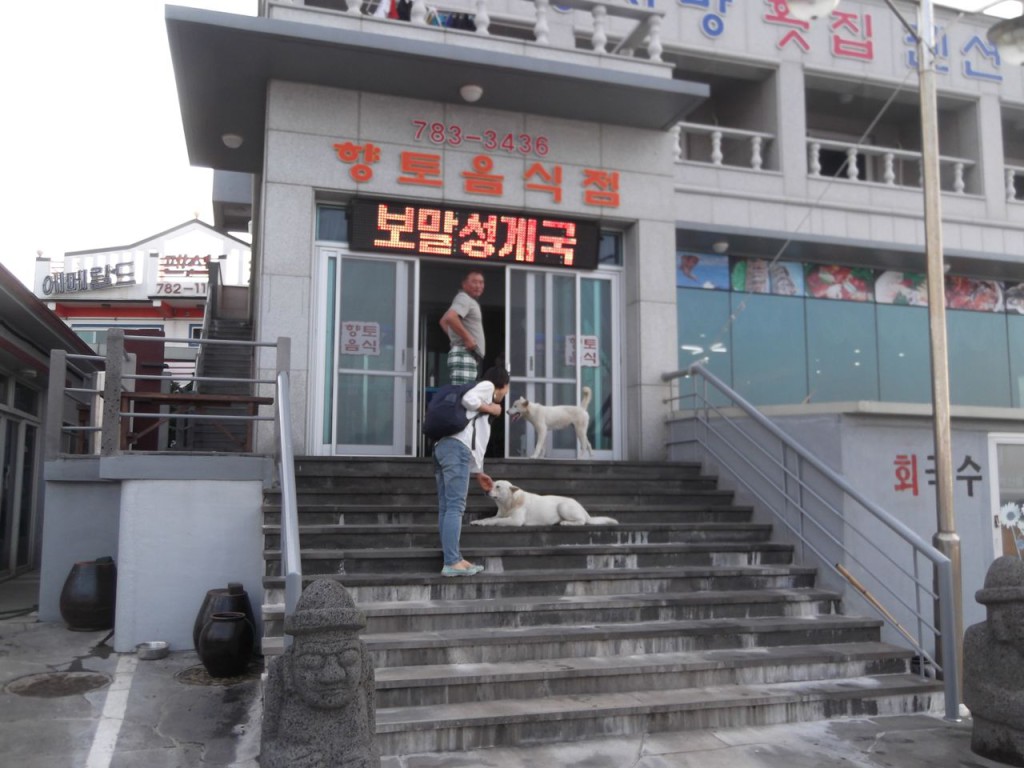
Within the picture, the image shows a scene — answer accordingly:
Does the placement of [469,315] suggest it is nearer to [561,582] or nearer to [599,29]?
[561,582]

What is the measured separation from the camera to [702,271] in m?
13.3

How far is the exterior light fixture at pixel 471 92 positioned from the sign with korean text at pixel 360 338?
9.13 feet

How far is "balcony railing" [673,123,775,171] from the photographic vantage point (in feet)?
44.2

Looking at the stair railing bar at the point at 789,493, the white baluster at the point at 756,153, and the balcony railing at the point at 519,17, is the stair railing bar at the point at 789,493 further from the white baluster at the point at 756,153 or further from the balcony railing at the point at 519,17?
the white baluster at the point at 756,153

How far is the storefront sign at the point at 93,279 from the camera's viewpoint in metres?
36.3

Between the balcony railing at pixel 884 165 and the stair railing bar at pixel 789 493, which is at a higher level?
the balcony railing at pixel 884 165

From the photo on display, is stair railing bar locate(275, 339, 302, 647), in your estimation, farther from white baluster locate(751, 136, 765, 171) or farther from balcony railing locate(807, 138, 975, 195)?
balcony railing locate(807, 138, 975, 195)

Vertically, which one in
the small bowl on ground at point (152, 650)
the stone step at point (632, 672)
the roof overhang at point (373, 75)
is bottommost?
the small bowl on ground at point (152, 650)

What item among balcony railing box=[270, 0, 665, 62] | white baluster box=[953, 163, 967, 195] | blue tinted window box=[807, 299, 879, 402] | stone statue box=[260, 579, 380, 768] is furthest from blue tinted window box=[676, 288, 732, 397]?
stone statue box=[260, 579, 380, 768]

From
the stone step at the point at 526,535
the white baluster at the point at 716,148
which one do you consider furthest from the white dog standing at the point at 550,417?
the white baluster at the point at 716,148

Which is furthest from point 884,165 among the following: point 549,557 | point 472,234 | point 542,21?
point 549,557

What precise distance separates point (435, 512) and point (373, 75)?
4.95 m

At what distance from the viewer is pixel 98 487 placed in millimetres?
8812

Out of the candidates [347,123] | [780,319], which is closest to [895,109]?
[780,319]
